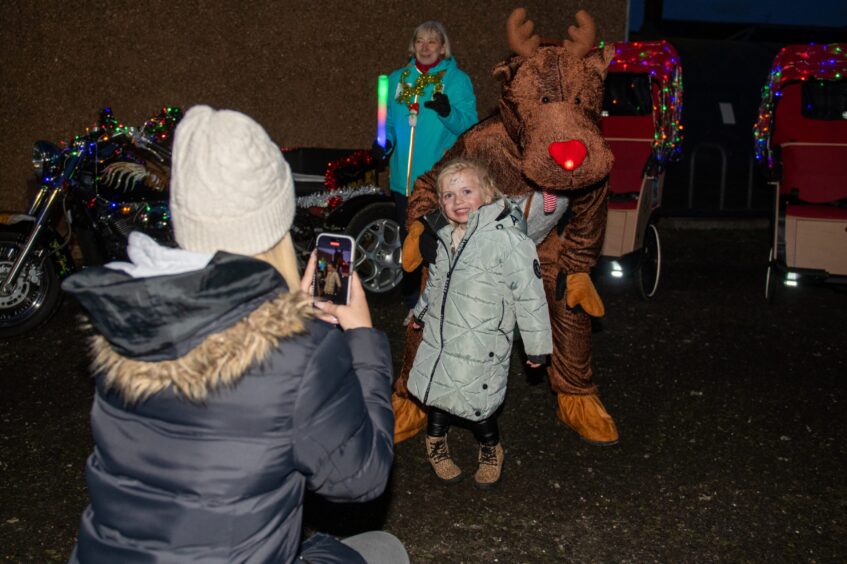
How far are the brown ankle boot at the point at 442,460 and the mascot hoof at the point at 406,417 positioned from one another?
1.13 feet

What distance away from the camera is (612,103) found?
7801 mm

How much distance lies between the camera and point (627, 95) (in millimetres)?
7836

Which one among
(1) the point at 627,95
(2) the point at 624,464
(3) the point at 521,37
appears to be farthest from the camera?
(1) the point at 627,95

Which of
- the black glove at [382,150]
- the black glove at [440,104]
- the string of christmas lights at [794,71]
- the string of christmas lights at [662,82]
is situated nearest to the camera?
the black glove at [440,104]

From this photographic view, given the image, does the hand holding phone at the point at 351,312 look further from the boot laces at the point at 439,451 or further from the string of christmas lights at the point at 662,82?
the string of christmas lights at the point at 662,82

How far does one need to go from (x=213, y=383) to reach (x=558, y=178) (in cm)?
244

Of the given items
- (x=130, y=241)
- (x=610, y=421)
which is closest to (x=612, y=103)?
(x=610, y=421)

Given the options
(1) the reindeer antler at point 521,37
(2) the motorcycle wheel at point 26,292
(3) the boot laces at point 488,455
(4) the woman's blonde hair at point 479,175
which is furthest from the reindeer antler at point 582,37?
(2) the motorcycle wheel at point 26,292

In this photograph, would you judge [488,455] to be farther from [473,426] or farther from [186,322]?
[186,322]

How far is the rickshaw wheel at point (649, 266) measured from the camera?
745cm

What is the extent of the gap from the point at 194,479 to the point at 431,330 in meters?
2.13

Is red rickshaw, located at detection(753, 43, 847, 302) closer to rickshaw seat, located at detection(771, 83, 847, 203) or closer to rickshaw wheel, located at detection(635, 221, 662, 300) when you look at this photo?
rickshaw seat, located at detection(771, 83, 847, 203)

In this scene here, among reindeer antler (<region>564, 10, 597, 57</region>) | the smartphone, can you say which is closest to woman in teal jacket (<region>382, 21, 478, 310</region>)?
reindeer antler (<region>564, 10, 597, 57</region>)

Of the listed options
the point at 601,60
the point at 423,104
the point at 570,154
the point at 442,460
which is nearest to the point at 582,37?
the point at 601,60
